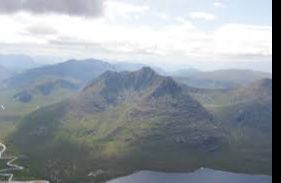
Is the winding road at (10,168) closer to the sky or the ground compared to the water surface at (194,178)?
closer to the sky

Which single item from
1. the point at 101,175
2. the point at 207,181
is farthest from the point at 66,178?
the point at 207,181

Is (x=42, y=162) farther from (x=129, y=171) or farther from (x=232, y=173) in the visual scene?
(x=232, y=173)

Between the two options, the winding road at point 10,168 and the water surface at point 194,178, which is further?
the water surface at point 194,178

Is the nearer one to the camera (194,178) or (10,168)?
(10,168)

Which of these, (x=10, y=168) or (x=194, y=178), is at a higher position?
(x=10, y=168)

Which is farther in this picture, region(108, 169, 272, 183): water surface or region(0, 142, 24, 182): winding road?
region(108, 169, 272, 183): water surface

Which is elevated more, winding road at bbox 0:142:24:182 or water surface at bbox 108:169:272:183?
winding road at bbox 0:142:24:182
